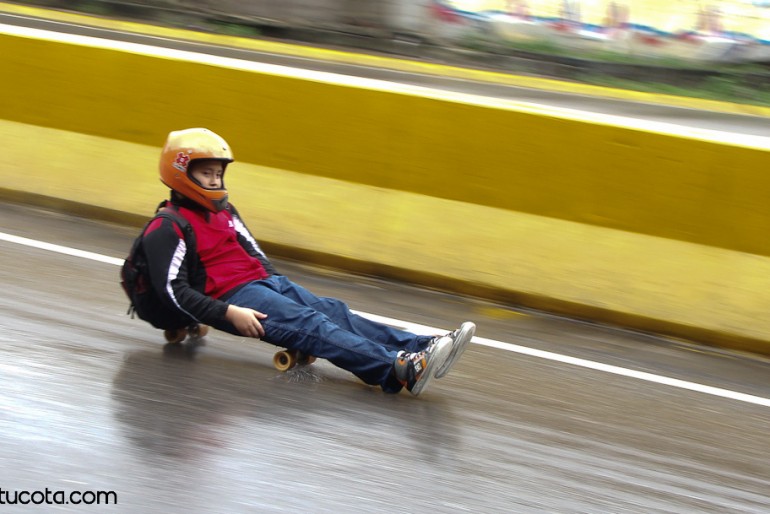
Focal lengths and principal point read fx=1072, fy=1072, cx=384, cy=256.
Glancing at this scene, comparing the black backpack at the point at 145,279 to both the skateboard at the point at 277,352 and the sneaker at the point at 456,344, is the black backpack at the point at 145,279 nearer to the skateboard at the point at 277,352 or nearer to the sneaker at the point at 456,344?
the skateboard at the point at 277,352

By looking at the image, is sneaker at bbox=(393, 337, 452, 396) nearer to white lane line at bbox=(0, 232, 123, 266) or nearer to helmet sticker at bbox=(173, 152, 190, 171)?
helmet sticker at bbox=(173, 152, 190, 171)

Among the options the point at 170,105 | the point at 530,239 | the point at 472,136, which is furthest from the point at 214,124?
the point at 530,239

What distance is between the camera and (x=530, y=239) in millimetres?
7297

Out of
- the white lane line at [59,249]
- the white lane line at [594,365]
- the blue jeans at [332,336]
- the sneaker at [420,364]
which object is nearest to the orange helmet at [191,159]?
the blue jeans at [332,336]

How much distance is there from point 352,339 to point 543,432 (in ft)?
3.41

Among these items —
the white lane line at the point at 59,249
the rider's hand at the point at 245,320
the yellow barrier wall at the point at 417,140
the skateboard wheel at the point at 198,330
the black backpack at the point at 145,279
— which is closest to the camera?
the rider's hand at the point at 245,320

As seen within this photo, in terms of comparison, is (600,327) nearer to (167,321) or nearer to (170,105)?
(167,321)

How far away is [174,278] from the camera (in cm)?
535

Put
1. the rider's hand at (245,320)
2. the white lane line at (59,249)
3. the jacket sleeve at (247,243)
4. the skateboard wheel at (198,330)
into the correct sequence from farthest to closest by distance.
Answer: the white lane line at (59,249), the skateboard wheel at (198,330), the jacket sleeve at (247,243), the rider's hand at (245,320)

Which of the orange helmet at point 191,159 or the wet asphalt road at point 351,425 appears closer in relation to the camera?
the wet asphalt road at point 351,425

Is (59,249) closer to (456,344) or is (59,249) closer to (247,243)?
(247,243)

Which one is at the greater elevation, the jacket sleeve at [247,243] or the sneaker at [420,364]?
the jacket sleeve at [247,243]

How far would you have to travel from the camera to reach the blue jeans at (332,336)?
532 centimetres

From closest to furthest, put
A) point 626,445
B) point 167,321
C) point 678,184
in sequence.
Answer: point 626,445
point 167,321
point 678,184
